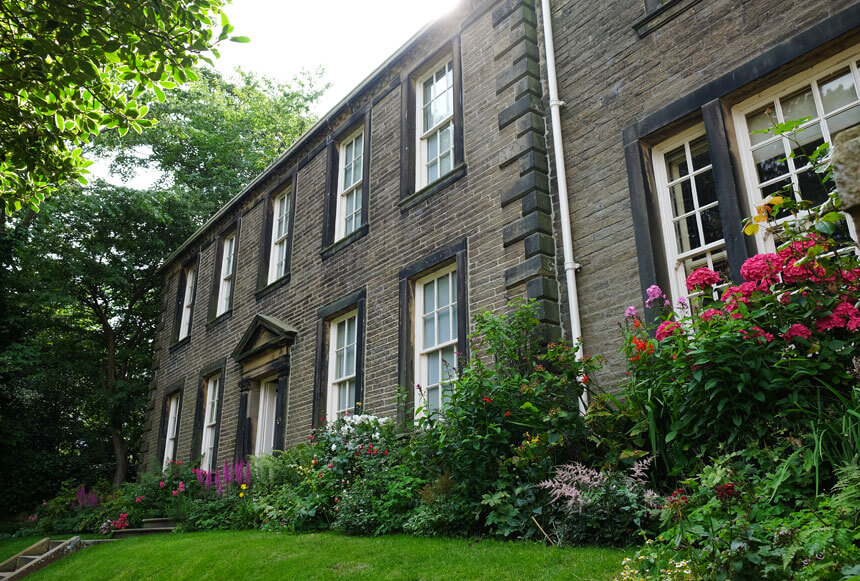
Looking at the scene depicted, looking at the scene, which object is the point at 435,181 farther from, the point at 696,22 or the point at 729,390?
the point at 729,390

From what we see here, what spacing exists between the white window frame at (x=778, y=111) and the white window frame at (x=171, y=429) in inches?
581

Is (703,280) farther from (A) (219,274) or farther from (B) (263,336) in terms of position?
(A) (219,274)

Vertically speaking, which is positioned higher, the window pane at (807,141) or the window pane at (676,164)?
the window pane at (676,164)

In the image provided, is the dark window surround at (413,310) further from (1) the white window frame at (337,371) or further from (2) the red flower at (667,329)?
(2) the red flower at (667,329)

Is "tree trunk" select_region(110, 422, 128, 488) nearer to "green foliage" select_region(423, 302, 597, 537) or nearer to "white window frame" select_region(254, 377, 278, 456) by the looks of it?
"white window frame" select_region(254, 377, 278, 456)

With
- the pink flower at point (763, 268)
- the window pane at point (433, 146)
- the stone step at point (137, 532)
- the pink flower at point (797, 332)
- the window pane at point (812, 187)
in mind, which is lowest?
the stone step at point (137, 532)

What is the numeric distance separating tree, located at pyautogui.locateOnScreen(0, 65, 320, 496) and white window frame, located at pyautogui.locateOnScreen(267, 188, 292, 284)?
4997 millimetres

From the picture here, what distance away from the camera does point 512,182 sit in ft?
26.5

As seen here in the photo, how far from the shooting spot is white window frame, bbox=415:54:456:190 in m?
9.86

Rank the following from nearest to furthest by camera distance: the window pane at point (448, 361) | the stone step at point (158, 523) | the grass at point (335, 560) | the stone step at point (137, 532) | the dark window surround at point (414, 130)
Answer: the grass at point (335, 560) → the window pane at point (448, 361) → the dark window surround at point (414, 130) → the stone step at point (137, 532) → the stone step at point (158, 523)

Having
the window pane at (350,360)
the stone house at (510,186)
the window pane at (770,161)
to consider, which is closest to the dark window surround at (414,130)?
the stone house at (510,186)

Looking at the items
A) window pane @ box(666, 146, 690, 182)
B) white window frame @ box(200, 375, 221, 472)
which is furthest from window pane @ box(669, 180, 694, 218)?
white window frame @ box(200, 375, 221, 472)

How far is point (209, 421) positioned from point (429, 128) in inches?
353

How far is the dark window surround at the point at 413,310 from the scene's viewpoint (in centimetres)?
834
